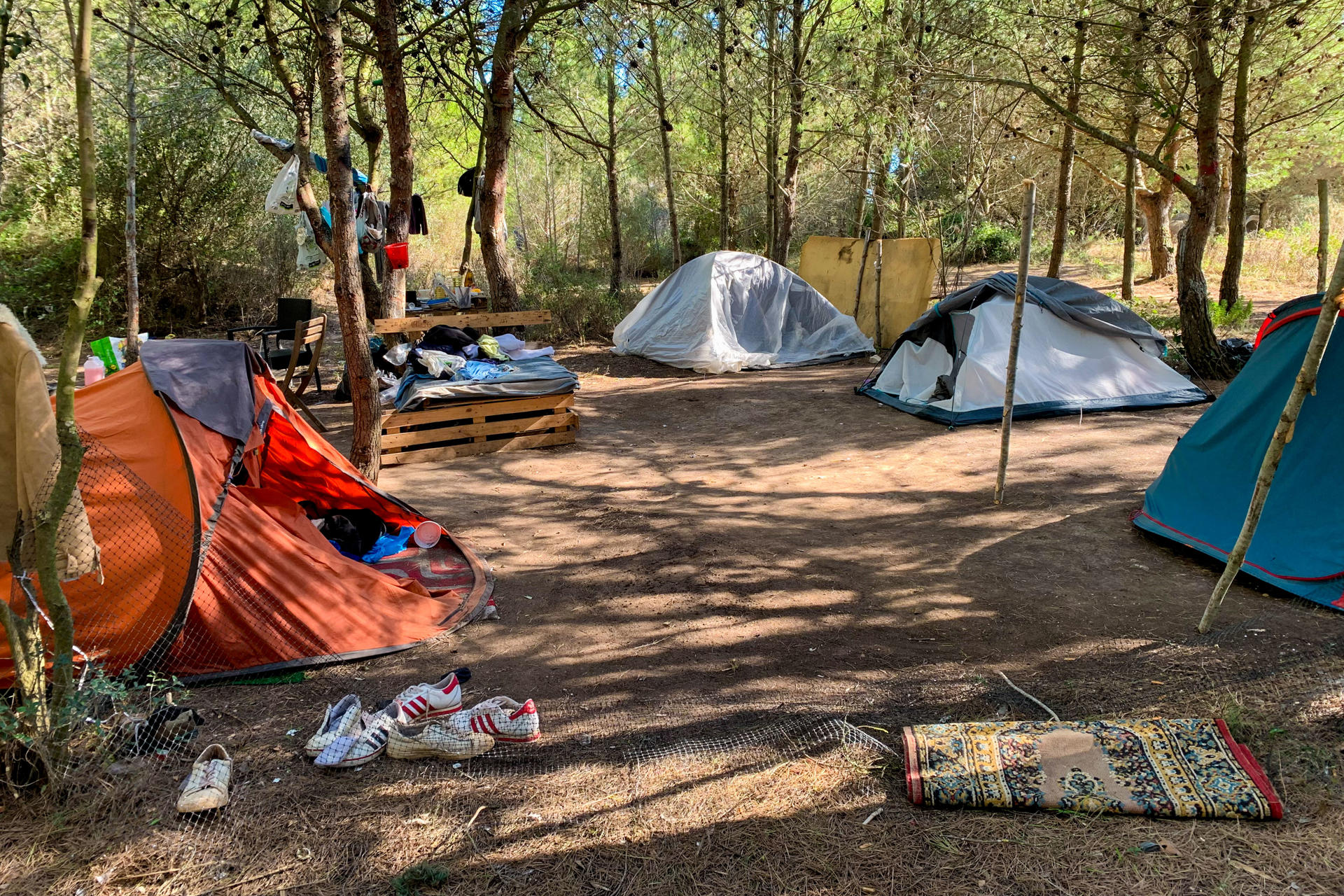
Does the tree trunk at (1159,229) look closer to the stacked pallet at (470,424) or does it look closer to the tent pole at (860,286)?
the tent pole at (860,286)

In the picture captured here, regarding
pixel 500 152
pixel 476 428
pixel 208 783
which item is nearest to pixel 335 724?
pixel 208 783

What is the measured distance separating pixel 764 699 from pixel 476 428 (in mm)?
4585

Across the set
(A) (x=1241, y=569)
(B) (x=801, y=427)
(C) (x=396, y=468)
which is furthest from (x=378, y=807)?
(B) (x=801, y=427)

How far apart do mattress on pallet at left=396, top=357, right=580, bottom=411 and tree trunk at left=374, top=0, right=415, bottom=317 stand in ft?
7.80

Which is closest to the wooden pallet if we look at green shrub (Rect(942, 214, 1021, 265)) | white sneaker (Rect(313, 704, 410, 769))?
white sneaker (Rect(313, 704, 410, 769))

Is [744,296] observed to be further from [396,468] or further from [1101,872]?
[1101,872]

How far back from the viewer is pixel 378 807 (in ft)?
8.40

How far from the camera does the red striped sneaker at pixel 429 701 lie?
3.05 meters

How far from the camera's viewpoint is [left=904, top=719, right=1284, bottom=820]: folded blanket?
7.93 feet

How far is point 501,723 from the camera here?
2.97 meters

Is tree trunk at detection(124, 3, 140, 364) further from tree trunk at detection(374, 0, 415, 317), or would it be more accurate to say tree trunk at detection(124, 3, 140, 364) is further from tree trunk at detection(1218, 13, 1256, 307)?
tree trunk at detection(1218, 13, 1256, 307)

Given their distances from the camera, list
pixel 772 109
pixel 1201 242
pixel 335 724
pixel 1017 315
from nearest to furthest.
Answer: pixel 335 724
pixel 1017 315
pixel 1201 242
pixel 772 109

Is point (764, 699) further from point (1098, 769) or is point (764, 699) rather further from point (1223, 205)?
point (1223, 205)

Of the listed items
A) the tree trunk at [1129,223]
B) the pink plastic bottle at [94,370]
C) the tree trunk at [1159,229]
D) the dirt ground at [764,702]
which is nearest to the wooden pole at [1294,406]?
the dirt ground at [764,702]
